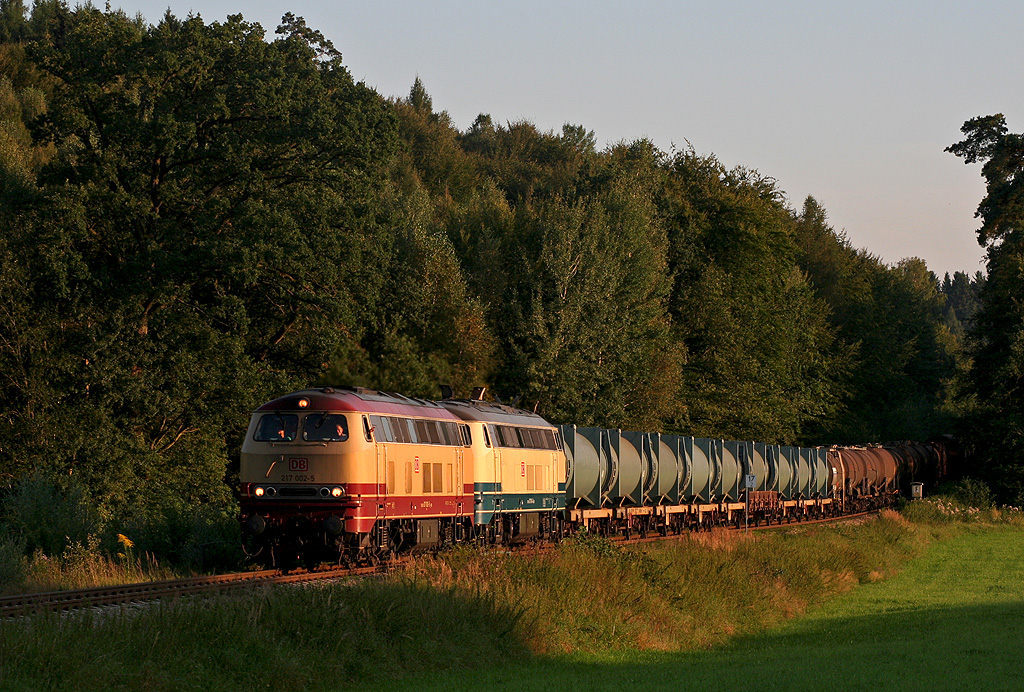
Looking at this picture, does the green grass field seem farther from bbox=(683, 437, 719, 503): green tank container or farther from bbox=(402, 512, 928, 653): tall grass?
bbox=(683, 437, 719, 503): green tank container

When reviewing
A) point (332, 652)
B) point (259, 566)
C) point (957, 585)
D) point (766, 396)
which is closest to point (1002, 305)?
point (766, 396)

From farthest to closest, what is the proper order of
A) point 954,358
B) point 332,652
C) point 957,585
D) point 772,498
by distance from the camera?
point 954,358
point 772,498
point 957,585
point 332,652

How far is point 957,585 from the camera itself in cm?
3931

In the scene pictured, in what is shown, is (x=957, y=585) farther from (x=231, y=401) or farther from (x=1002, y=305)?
(x=1002, y=305)

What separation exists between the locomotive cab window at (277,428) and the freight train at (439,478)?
0.09 feet

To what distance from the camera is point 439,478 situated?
1115 inches

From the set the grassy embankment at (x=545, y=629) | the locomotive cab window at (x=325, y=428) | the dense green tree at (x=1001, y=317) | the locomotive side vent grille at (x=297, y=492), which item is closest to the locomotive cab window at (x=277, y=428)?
the locomotive cab window at (x=325, y=428)

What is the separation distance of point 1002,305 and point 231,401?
5066cm

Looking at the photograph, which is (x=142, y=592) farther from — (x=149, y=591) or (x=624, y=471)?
(x=624, y=471)

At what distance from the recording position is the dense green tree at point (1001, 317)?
7125 centimetres

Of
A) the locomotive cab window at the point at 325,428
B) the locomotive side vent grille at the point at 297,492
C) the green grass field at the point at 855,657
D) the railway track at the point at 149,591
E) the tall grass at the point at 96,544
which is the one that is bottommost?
the green grass field at the point at 855,657

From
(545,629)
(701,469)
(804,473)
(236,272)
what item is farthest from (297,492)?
(804,473)

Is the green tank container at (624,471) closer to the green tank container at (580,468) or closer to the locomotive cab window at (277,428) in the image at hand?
the green tank container at (580,468)

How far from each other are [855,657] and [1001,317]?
5739 cm
